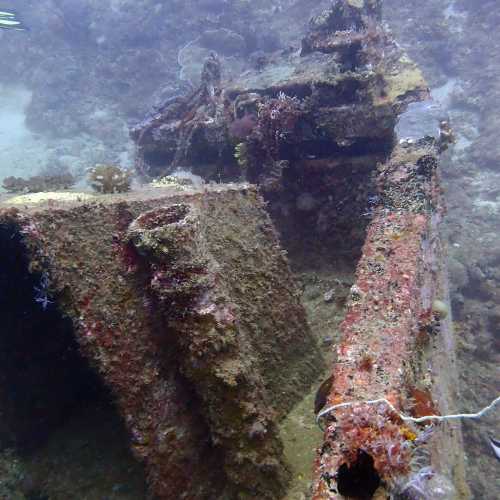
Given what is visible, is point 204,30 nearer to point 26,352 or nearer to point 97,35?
point 97,35

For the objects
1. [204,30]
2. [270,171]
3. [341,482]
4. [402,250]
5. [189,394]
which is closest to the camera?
[341,482]

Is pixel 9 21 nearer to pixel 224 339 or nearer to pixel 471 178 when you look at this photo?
pixel 224 339

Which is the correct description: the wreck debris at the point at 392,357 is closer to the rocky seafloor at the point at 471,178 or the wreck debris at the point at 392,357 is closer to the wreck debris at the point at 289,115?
the rocky seafloor at the point at 471,178

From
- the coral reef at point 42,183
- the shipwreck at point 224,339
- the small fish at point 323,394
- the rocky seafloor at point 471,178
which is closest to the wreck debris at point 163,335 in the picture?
the shipwreck at point 224,339

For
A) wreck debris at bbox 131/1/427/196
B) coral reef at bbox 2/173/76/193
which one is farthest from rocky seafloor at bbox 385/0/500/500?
coral reef at bbox 2/173/76/193

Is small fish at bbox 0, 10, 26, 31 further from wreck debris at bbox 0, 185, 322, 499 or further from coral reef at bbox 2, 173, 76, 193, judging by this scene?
wreck debris at bbox 0, 185, 322, 499

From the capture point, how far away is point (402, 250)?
10.3ft

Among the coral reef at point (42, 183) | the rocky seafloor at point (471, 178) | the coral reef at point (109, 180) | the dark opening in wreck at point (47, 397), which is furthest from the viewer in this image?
the rocky seafloor at point (471, 178)

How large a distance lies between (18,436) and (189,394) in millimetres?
1987

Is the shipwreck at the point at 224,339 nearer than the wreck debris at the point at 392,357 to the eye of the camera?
No

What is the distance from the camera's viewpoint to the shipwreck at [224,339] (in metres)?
2.06

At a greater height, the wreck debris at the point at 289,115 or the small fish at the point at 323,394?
the wreck debris at the point at 289,115

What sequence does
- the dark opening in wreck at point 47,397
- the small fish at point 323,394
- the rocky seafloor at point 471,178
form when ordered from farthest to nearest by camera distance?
1. the rocky seafloor at point 471,178
2. the dark opening in wreck at point 47,397
3. the small fish at point 323,394

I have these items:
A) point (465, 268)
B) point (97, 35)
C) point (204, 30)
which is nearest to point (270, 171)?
point (465, 268)
